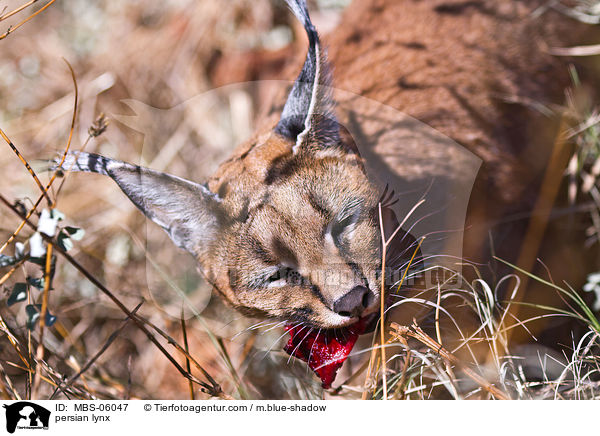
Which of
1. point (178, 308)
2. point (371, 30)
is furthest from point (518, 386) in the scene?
point (371, 30)

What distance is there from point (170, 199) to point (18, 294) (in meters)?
0.53

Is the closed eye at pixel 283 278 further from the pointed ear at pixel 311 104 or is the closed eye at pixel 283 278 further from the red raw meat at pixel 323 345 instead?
the pointed ear at pixel 311 104

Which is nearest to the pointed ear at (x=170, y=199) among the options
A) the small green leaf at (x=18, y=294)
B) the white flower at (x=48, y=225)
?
the white flower at (x=48, y=225)

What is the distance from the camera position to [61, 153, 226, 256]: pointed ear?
116 centimetres

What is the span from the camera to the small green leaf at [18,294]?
133cm

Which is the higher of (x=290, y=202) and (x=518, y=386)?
(x=290, y=202)

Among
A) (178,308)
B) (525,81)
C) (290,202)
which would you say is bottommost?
(178,308)

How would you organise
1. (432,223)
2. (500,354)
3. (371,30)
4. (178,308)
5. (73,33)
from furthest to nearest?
(73,33), (371,30), (178,308), (500,354), (432,223)

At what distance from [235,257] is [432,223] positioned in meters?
0.52

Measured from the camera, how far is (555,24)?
193 cm

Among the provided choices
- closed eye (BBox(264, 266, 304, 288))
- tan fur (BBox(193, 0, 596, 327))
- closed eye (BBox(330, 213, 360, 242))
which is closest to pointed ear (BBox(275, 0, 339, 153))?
tan fur (BBox(193, 0, 596, 327))

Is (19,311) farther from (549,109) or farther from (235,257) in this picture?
(549,109)
